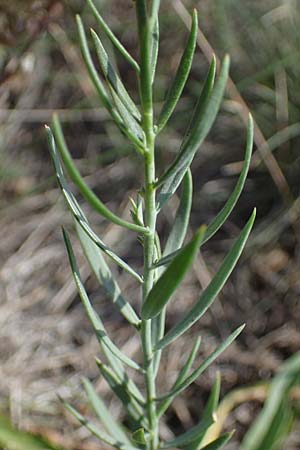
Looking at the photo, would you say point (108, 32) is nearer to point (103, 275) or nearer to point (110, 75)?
point (110, 75)

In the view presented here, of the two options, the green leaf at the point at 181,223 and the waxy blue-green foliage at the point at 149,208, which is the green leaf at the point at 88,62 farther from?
the green leaf at the point at 181,223

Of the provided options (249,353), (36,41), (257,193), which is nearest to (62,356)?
(249,353)

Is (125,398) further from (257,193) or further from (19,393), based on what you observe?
(257,193)

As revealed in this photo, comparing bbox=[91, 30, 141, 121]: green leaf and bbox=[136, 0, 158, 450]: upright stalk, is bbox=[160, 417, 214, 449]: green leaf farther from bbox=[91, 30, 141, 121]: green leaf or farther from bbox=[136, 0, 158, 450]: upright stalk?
bbox=[91, 30, 141, 121]: green leaf

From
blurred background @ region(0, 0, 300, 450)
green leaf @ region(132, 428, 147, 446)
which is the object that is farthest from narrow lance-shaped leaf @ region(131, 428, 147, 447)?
blurred background @ region(0, 0, 300, 450)

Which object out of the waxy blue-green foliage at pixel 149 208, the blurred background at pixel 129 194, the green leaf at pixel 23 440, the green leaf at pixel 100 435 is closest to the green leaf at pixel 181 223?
the waxy blue-green foliage at pixel 149 208

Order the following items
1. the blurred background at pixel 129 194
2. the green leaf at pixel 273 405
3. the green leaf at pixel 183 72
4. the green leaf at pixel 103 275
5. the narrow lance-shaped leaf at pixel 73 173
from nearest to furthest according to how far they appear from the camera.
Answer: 1. the narrow lance-shaped leaf at pixel 73 173
2. the green leaf at pixel 183 72
3. the green leaf at pixel 103 275
4. the green leaf at pixel 273 405
5. the blurred background at pixel 129 194
